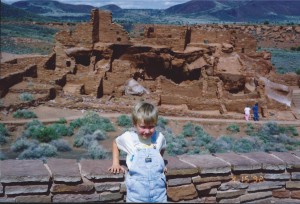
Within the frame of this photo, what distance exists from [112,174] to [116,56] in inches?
867

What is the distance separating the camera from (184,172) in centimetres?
436

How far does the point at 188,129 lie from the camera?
18.0m

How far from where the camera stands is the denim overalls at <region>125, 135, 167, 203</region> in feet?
12.2

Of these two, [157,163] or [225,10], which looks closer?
[157,163]

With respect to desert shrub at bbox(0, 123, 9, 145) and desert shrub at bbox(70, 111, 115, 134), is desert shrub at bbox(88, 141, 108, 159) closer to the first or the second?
desert shrub at bbox(70, 111, 115, 134)

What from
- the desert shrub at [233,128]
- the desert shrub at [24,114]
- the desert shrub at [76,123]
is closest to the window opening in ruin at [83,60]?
the desert shrub at [24,114]

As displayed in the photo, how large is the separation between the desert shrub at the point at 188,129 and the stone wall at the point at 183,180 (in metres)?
12.3

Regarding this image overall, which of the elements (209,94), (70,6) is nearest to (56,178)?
(209,94)

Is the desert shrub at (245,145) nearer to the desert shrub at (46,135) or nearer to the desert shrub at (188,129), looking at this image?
the desert shrub at (188,129)

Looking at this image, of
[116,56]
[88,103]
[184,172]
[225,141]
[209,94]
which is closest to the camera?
Answer: [184,172]

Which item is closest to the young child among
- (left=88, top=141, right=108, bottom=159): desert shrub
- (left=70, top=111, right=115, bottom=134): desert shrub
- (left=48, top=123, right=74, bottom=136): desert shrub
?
(left=88, top=141, right=108, bottom=159): desert shrub

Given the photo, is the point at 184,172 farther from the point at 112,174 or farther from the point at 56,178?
the point at 56,178

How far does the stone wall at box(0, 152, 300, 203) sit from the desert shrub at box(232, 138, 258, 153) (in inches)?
376

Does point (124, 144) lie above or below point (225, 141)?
above
